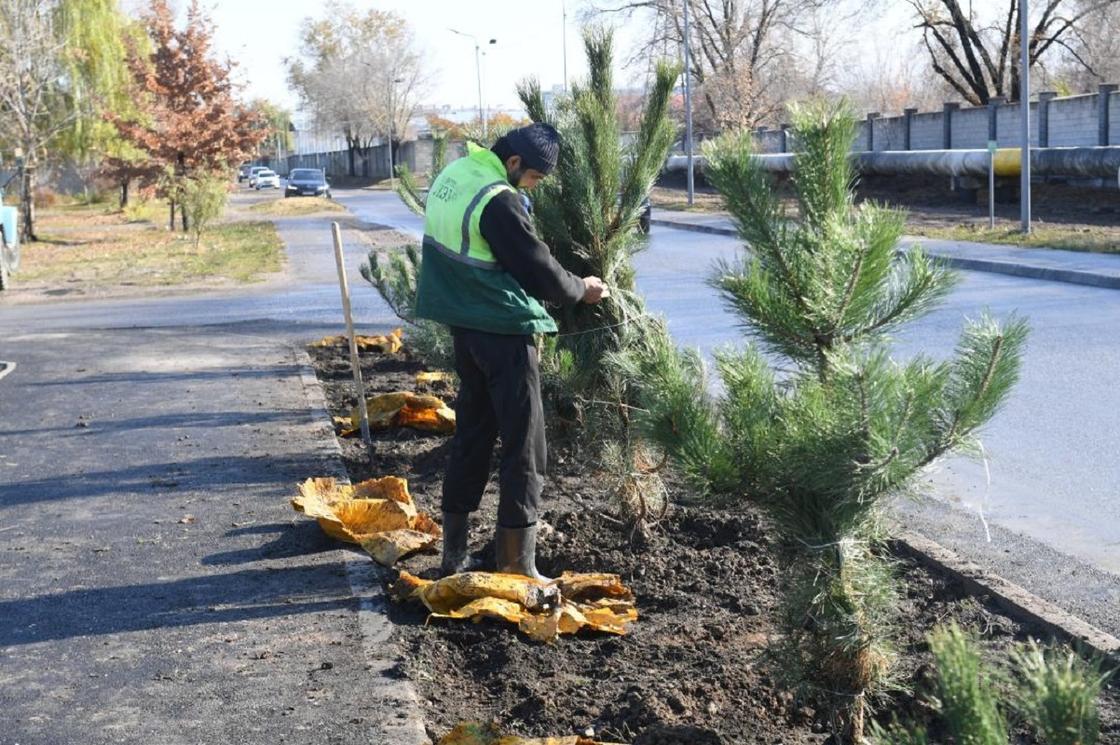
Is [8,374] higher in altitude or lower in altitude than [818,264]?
lower

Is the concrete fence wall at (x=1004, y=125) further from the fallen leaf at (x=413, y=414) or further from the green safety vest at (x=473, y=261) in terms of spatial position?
the green safety vest at (x=473, y=261)

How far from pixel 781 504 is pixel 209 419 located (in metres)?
6.45

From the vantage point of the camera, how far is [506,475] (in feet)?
17.4

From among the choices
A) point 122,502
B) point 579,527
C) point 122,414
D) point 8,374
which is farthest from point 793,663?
point 8,374

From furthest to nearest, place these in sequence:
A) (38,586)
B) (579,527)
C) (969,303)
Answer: (969,303) → (579,527) → (38,586)

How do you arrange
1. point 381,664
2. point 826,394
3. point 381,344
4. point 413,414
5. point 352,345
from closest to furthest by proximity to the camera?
point 826,394 < point 381,664 < point 352,345 < point 413,414 < point 381,344

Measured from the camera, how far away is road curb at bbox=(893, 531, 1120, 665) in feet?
15.2

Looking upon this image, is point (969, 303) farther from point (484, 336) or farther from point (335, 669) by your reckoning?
point (335, 669)

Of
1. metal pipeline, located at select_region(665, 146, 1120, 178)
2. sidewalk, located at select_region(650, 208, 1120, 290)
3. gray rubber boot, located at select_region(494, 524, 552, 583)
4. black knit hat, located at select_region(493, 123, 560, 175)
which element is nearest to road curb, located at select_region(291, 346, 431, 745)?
gray rubber boot, located at select_region(494, 524, 552, 583)

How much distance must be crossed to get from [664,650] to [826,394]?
1.55 meters

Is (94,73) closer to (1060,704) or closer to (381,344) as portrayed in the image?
(381,344)

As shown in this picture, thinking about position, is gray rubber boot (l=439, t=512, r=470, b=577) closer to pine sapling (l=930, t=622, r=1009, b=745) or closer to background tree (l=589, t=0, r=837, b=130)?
pine sapling (l=930, t=622, r=1009, b=745)

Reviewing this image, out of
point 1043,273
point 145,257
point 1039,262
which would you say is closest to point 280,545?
point 1043,273

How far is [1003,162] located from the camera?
31.2m
